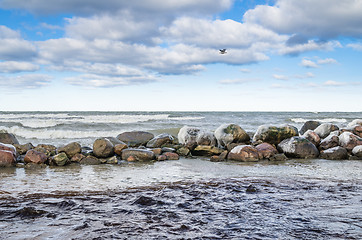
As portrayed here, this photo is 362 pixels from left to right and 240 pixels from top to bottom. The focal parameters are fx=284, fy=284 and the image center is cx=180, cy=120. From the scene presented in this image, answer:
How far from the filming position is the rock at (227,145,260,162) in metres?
8.27

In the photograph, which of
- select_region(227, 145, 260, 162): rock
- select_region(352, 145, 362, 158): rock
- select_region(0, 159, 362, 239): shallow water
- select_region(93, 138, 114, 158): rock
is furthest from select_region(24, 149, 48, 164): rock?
select_region(352, 145, 362, 158): rock

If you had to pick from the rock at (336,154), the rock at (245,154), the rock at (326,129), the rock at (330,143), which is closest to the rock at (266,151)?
the rock at (245,154)

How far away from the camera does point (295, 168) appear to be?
715cm

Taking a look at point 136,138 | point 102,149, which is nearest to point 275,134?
point 136,138

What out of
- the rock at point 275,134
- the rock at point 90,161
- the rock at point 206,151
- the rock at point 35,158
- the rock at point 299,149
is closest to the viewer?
the rock at point 35,158

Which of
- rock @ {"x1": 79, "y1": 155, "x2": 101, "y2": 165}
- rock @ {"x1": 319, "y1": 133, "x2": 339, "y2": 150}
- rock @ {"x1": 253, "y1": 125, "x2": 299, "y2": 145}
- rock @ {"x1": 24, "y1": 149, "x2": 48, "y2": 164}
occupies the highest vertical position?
rock @ {"x1": 253, "y1": 125, "x2": 299, "y2": 145}

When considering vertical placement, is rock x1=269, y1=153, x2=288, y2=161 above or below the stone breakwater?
below

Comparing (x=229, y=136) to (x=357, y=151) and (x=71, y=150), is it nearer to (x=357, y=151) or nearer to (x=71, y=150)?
(x=357, y=151)

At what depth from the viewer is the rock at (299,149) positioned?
896 cm

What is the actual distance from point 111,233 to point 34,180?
11.7 feet

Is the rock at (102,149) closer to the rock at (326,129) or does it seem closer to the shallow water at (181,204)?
the shallow water at (181,204)

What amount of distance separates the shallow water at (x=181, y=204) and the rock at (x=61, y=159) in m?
0.77

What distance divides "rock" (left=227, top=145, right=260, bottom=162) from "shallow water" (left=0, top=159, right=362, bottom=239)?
1.57 metres

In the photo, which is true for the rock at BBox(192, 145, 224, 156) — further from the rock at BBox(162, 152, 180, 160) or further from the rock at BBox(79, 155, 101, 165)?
the rock at BBox(79, 155, 101, 165)
